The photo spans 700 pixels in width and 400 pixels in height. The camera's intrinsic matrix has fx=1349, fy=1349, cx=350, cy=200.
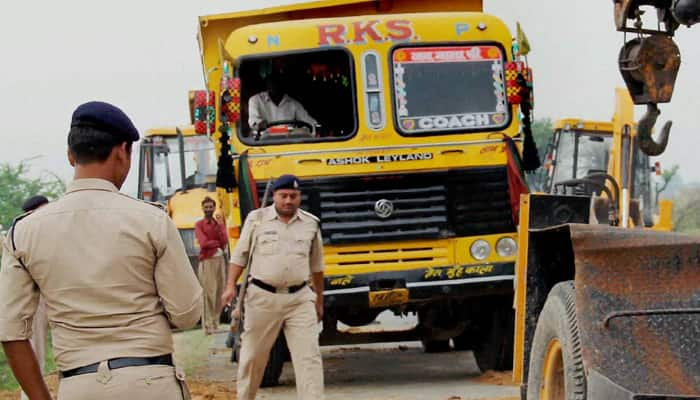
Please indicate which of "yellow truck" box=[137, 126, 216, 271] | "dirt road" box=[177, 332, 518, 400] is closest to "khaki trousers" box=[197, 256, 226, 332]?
"yellow truck" box=[137, 126, 216, 271]

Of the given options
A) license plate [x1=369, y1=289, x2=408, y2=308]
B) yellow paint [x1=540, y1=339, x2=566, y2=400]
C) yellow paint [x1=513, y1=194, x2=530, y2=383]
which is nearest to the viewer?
yellow paint [x1=540, y1=339, x2=566, y2=400]

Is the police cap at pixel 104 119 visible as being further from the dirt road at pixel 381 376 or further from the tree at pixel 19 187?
the tree at pixel 19 187

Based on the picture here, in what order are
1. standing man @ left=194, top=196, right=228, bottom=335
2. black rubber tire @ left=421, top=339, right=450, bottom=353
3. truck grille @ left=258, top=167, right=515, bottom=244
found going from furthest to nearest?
standing man @ left=194, top=196, right=228, bottom=335 < black rubber tire @ left=421, top=339, right=450, bottom=353 < truck grille @ left=258, top=167, right=515, bottom=244

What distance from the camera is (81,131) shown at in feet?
13.3

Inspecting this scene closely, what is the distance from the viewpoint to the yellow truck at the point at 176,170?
18.6m

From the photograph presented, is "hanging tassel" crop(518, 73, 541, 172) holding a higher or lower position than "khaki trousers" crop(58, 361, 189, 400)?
lower

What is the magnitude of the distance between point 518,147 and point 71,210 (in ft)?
22.8

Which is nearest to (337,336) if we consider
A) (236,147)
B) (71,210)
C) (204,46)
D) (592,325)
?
(236,147)

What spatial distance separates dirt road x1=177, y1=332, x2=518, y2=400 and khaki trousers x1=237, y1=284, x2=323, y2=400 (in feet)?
5.28

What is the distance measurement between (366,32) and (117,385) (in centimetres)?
706

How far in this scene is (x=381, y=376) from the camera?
12.0 m

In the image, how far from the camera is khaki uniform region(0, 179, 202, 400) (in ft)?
13.1

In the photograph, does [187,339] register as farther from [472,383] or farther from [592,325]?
[592,325]

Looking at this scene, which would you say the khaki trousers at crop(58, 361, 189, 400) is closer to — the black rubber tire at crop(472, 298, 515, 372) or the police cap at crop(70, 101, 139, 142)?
the police cap at crop(70, 101, 139, 142)
